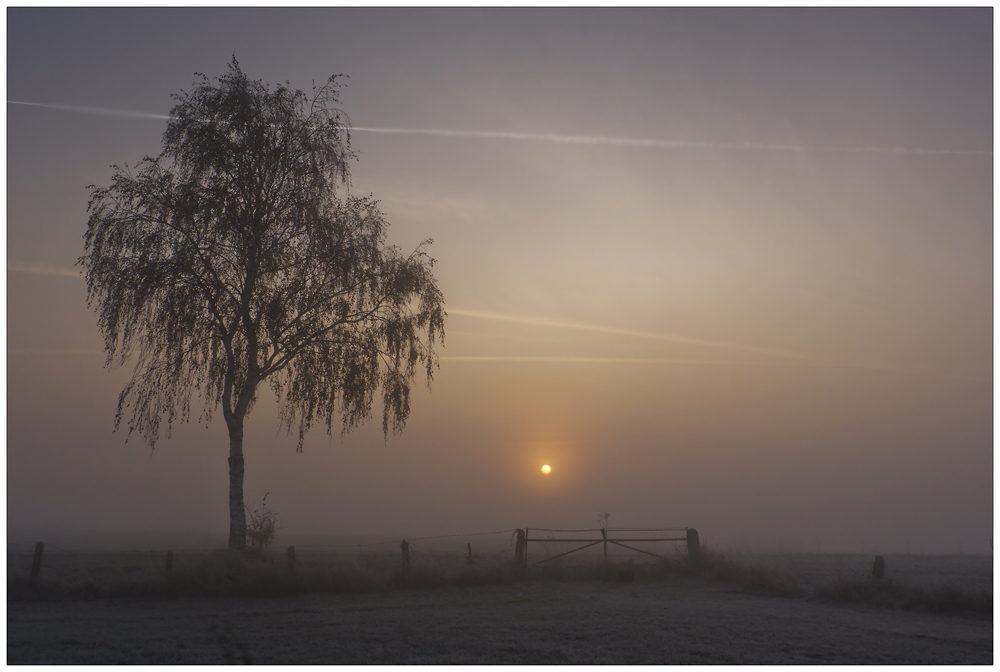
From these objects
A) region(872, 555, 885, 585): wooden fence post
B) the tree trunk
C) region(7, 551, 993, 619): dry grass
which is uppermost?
the tree trunk

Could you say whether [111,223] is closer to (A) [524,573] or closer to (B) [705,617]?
(A) [524,573]

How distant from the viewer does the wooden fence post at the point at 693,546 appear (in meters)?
23.1

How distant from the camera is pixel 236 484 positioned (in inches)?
783

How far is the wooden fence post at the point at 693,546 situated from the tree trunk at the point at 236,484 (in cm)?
1414

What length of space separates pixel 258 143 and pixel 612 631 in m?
16.7

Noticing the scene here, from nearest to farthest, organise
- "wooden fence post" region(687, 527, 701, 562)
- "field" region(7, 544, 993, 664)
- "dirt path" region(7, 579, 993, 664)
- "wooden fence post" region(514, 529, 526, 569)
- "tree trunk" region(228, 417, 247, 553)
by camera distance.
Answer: "dirt path" region(7, 579, 993, 664)
"field" region(7, 544, 993, 664)
"tree trunk" region(228, 417, 247, 553)
"wooden fence post" region(514, 529, 526, 569)
"wooden fence post" region(687, 527, 701, 562)

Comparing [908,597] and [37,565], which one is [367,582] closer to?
[37,565]

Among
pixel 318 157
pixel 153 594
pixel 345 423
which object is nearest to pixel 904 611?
pixel 345 423

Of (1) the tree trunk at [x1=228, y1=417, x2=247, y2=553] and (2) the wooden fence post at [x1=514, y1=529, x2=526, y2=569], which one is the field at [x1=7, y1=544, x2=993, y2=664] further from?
(1) the tree trunk at [x1=228, y1=417, x2=247, y2=553]

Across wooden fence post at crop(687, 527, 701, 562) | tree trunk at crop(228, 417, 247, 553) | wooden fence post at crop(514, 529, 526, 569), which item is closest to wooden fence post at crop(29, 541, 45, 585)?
tree trunk at crop(228, 417, 247, 553)

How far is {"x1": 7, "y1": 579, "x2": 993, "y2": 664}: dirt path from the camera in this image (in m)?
11.3

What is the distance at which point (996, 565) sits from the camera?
1362 centimetres

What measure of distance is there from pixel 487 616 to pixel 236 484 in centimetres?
891

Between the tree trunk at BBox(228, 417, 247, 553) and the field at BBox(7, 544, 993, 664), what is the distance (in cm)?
85
